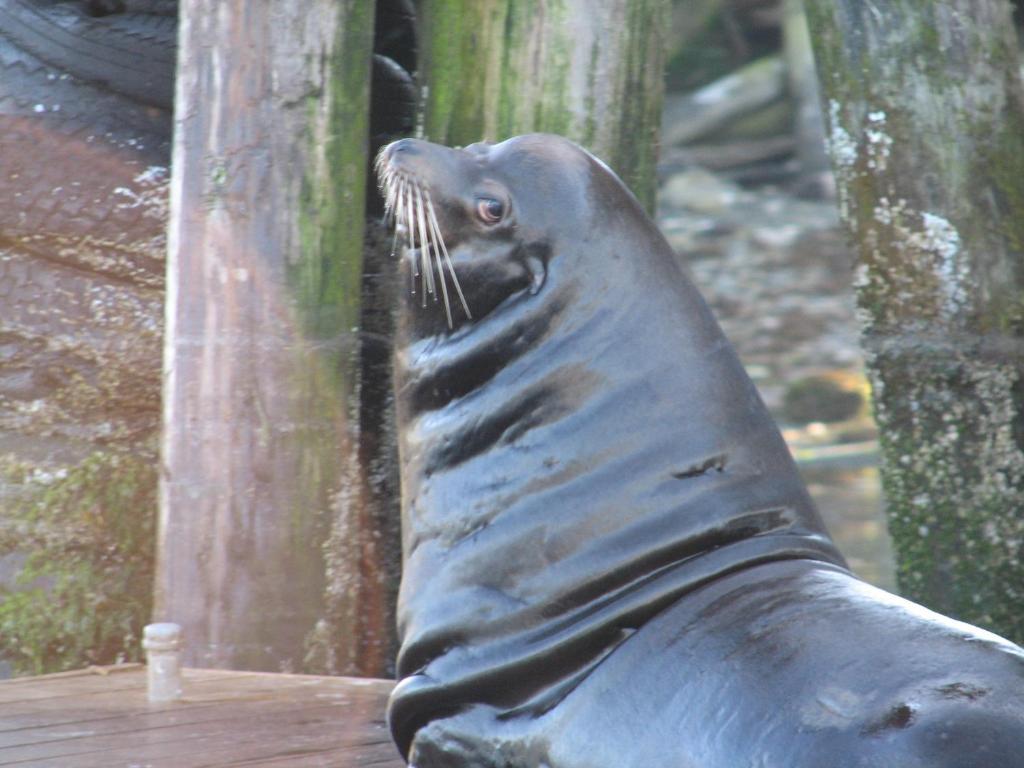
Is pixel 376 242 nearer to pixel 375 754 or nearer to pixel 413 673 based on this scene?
pixel 375 754

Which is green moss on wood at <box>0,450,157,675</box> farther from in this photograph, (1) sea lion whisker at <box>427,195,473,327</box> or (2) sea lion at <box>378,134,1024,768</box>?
(1) sea lion whisker at <box>427,195,473,327</box>

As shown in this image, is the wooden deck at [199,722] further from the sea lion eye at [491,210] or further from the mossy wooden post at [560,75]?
the mossy wooden post at [560,75]

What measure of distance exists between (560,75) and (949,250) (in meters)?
0.99

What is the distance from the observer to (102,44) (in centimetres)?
395

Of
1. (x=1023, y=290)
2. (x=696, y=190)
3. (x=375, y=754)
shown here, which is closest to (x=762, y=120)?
(x=696, y=190)

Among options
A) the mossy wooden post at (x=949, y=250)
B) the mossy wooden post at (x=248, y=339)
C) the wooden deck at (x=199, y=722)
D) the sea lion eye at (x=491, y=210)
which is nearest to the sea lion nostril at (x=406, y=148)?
the sea lion eye at (x=491, y=210)

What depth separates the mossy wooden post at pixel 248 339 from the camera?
3365mm

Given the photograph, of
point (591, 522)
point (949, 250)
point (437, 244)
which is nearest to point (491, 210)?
point (437, 244)

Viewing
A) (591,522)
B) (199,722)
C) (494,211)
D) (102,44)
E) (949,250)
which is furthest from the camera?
(102,44)

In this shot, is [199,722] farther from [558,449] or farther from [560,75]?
[560,75]

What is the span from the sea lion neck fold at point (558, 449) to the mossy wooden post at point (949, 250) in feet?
4.49

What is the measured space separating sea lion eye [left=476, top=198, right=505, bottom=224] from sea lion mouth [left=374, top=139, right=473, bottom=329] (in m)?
0.08

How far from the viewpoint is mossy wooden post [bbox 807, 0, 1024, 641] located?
12.0 feet

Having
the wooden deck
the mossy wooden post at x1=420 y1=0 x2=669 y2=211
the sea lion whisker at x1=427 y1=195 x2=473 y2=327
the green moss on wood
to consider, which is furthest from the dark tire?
the sea lion whisker at x1=427 y1=195 x2=473 y2=327
